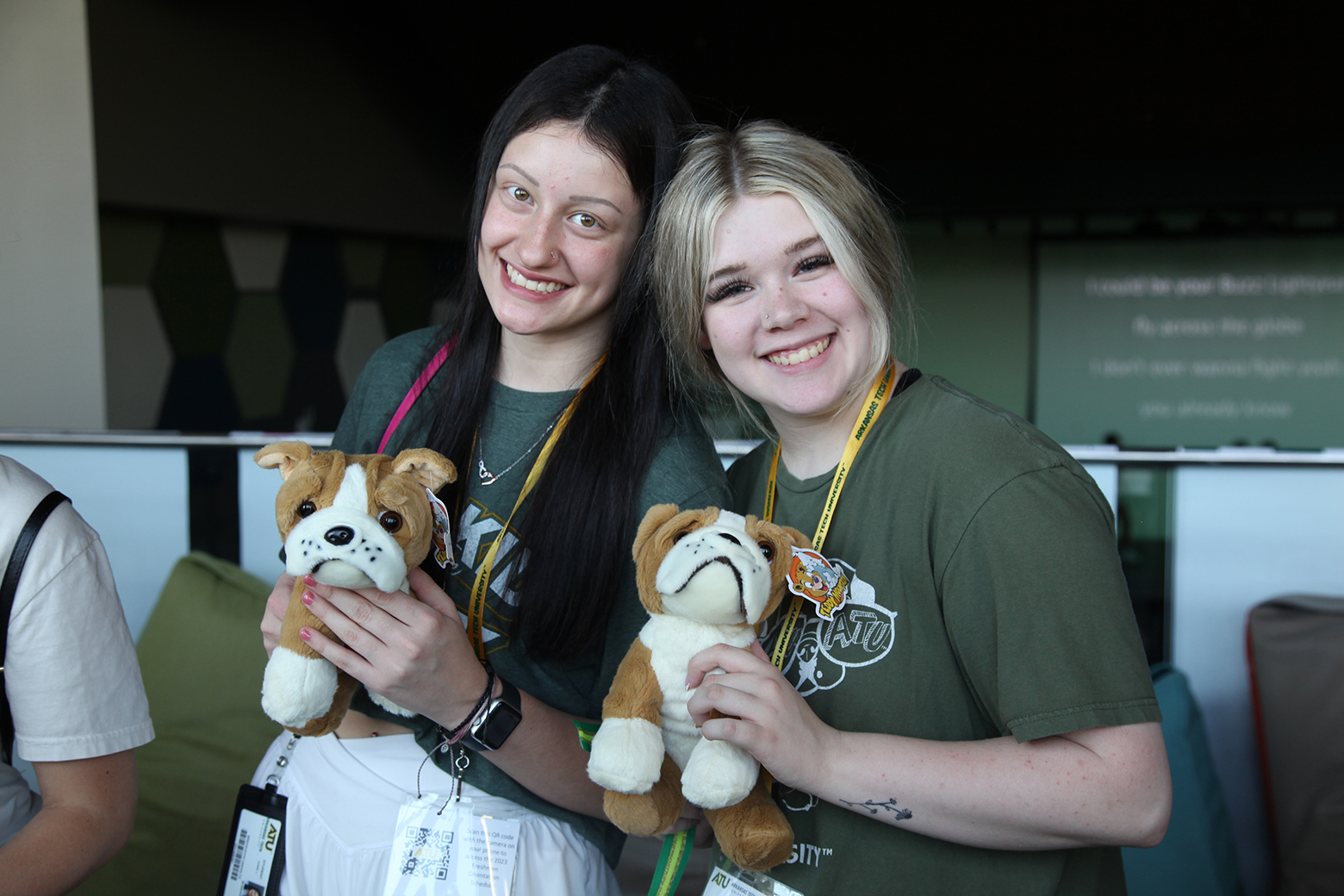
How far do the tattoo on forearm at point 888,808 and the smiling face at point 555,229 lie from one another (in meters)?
0.66

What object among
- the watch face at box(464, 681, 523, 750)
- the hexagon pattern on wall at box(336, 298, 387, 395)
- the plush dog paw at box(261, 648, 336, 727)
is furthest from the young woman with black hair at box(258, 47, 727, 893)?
the hexagon pattern on wall at box(336, 298, 387, 395)

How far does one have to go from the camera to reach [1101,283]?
634cm

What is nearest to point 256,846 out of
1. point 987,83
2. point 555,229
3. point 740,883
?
point 740,883

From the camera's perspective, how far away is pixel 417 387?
1.27 meters

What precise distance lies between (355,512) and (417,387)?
0.43m

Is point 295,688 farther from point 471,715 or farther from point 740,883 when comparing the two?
point 740,883

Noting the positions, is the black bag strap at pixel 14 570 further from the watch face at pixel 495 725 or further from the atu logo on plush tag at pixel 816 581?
the atu logo on plush tag at pixel 816 581

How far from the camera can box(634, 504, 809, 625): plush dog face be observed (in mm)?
853

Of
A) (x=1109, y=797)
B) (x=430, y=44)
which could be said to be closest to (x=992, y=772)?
(x=1109, y=797)

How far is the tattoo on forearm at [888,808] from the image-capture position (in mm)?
850

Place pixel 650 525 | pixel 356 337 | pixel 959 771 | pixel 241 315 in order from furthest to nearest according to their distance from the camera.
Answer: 1. pixel 356 337
2. pixel 241 315
3. pixel 650 525
4. pixel 959 771

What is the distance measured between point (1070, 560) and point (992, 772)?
20cm

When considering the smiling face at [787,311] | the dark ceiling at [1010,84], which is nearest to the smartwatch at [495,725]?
the smiling face at [787,311]

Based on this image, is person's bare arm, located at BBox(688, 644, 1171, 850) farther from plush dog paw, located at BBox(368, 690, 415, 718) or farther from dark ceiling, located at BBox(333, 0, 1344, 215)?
dark ceiling, located at BBox(333, 0, 1344, 215)
